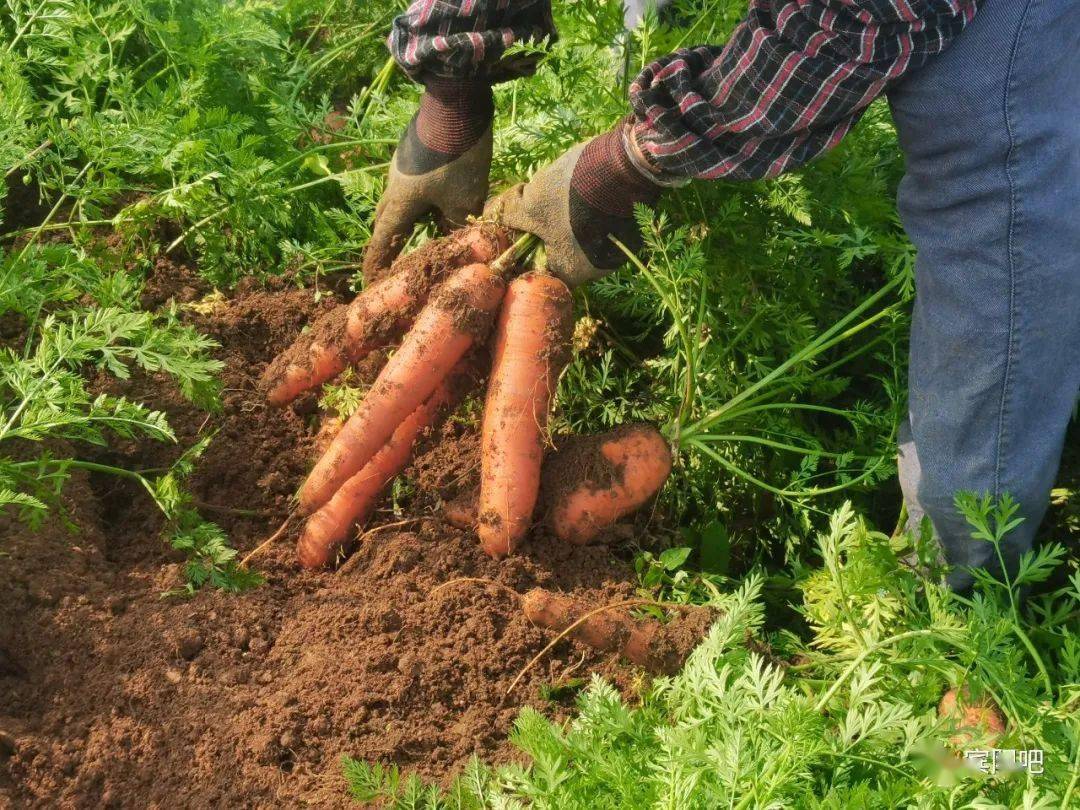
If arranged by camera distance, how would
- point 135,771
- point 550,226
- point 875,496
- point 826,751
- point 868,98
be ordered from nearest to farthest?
point 826,751
point 135,771
point 868,98
point 550,226
point 875,496

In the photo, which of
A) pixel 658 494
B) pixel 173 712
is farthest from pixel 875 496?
pixel 173 712

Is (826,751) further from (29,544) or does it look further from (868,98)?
(29,544)

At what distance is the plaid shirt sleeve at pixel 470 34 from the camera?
2531 millimetres

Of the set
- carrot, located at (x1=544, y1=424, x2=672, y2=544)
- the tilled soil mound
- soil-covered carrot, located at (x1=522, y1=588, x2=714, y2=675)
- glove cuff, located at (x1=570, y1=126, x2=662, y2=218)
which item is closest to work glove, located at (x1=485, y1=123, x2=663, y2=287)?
glove cuff, located at (x1=570, y1=126, x2=662, y2=218)

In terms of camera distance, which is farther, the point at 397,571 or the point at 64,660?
the point at 397,571

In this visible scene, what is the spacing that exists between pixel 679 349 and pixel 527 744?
117 centimetres

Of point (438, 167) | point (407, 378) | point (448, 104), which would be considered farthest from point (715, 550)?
point (448, 104)

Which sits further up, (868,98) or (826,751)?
(868,98)

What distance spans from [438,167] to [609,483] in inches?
38.7

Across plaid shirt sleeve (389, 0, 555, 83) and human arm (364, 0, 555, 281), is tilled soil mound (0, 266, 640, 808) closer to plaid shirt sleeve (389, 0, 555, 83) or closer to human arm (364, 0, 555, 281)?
human arm (364, 0, 555, 281)

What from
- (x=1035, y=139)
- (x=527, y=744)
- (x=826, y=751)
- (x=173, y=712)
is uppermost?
(x=1035, y=139)

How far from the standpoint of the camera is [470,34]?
8.30ft

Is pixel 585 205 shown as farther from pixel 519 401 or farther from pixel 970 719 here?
pixel 970 719

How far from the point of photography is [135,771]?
187 cm
